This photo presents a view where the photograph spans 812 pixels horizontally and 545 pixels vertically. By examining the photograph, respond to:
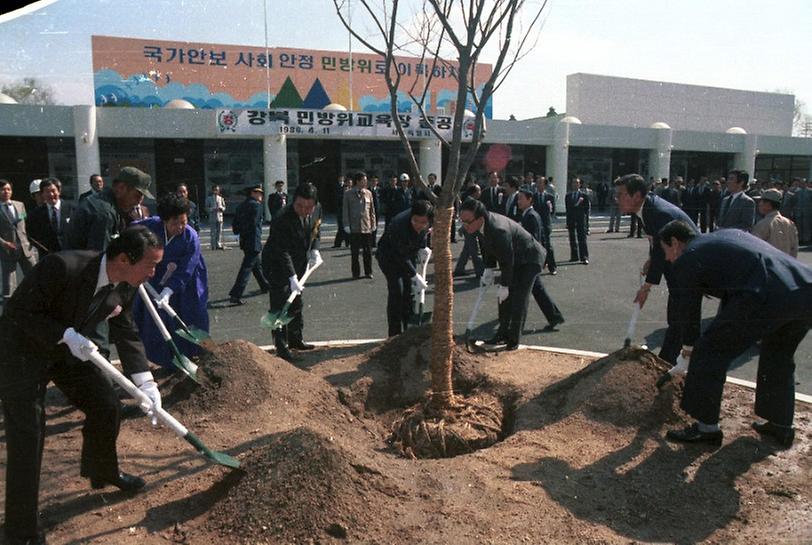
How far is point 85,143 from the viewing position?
60.5 ft

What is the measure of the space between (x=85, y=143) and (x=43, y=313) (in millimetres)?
17767

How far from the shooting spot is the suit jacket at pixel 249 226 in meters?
9.40

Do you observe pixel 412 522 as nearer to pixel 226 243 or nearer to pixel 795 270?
pixel 795 270

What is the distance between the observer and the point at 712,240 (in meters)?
3.87

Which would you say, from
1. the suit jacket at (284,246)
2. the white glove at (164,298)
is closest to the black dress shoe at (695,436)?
the suit jacket at (284,246)

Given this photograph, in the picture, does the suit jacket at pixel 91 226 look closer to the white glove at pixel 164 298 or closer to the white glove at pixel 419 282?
the white glove at pixel 164 298

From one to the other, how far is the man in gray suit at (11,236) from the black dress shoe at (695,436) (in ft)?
25.8

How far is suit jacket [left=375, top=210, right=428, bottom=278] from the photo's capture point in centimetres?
632

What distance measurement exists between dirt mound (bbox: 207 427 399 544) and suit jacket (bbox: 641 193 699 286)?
10.4ft

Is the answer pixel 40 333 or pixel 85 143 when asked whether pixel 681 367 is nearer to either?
pixel 40 333

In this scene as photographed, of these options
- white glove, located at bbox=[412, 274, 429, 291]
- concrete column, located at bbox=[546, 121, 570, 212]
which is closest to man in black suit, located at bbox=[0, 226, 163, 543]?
white glove, located at bbox=[412, 274, 429, 291]

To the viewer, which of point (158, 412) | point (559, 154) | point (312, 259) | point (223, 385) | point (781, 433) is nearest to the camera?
point (158, 412)

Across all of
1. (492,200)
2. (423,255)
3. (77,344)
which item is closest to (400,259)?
(423,255)

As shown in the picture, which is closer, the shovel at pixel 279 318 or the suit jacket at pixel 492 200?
the shovel at pixel 279 318
